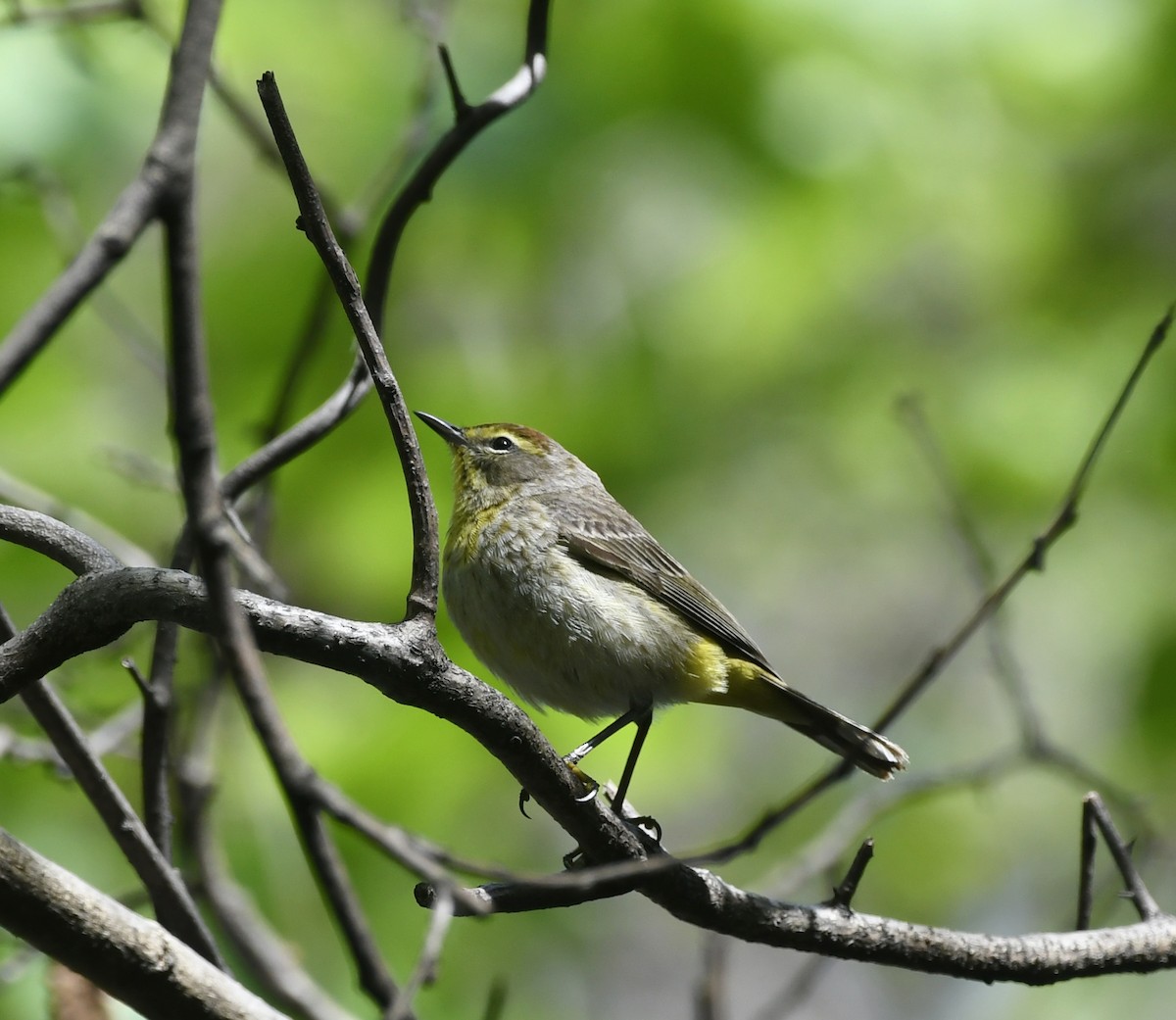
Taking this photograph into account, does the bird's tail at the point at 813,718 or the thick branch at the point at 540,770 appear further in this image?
the bird's tail at the point at 813,718

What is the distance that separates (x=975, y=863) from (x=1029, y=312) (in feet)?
10.9

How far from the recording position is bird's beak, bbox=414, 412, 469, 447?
5.36m

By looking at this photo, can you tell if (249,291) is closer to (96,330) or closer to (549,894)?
(96,330)

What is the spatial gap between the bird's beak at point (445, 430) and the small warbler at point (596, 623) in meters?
0.03

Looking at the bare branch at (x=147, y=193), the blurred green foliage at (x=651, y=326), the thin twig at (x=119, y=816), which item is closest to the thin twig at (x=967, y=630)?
the thin twig at (x=119, y=816)

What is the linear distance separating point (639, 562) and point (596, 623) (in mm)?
557

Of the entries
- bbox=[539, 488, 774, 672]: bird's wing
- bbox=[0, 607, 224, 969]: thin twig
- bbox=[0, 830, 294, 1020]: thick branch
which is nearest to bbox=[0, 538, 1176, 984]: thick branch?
bbox=[0, 830, 294, 1020]: thick branch

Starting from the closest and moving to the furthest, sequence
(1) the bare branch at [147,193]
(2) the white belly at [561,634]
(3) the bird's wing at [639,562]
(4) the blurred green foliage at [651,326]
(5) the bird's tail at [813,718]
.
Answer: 1. (1) the bare branch at [147,193]
2. (2) the white belly at [561,634]
3. (5) the bird's tail at [813,718]
4. (3) the bird's wing at [639,562]
5. (4) the blurred green foliage at [651,326]

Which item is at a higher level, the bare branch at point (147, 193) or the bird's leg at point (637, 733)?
the bird's leg at point (637, 733)

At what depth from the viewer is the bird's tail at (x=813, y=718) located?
4.71 meters

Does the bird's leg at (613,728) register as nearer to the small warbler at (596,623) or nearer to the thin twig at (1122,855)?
the small warbler at (596,623)

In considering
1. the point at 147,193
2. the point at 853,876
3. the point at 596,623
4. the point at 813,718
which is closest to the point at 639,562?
the point at 596,623

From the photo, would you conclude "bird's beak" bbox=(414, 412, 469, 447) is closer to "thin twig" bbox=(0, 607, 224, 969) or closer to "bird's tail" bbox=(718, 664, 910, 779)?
"bird's tail" bbox=(718, 664, 910, 779)

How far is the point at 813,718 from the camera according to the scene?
4977mm
